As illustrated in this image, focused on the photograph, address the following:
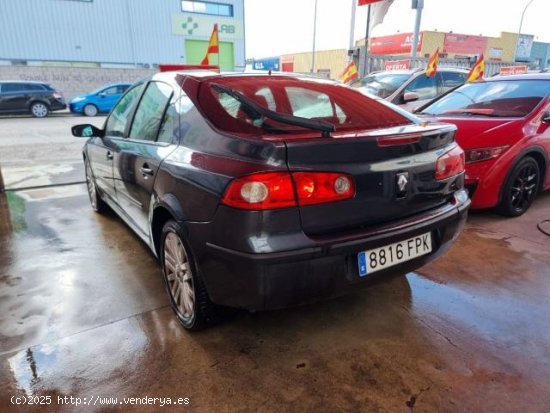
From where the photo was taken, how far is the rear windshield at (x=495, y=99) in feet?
14.4

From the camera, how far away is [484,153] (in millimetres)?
3967

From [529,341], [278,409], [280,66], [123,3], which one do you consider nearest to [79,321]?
[278,409]

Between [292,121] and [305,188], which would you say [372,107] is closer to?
[292,121]

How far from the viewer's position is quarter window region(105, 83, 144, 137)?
128 inches

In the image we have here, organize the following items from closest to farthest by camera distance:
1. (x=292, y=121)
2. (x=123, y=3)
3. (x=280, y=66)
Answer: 1. (x=292, y=121)
2. (x=123, y=3)
3. (x=280, y=66)

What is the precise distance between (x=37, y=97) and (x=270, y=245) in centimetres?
1790

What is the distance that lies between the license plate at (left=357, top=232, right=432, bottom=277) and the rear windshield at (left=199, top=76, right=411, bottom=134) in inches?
26.1

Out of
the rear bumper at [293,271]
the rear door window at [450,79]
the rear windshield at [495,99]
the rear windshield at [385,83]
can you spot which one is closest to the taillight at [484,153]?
the rear windshield at [495,99]

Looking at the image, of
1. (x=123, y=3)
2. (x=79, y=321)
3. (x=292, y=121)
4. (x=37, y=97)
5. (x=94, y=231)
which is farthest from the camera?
(x=123, y=3)

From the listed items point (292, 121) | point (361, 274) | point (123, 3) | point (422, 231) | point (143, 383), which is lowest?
point (143, 383)

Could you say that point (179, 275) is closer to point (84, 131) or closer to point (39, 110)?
point (84, 131)

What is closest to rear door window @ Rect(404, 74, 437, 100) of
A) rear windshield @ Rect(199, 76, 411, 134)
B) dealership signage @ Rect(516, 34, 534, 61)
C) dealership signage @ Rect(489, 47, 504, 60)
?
rear windshield @ Rect(199, 76, 411, 134)

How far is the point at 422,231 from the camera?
214 centimetres

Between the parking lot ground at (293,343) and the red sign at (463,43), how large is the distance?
44.7 m
